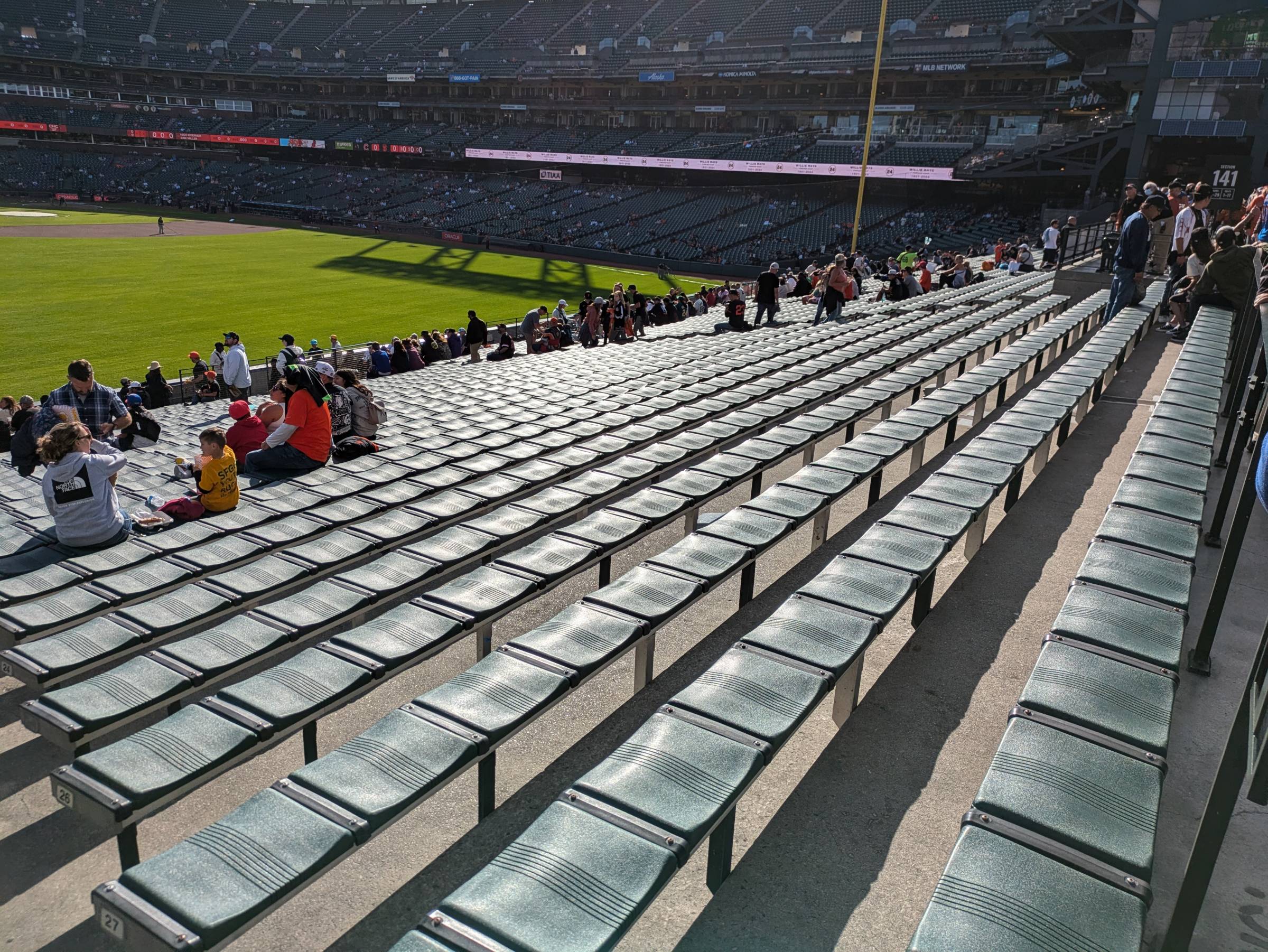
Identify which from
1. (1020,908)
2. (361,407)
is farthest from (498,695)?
(361,407)

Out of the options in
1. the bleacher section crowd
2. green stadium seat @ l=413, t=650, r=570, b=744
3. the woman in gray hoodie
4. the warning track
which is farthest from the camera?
the warning track

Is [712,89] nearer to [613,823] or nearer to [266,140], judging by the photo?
[266,140]

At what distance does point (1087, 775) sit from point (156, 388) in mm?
17579

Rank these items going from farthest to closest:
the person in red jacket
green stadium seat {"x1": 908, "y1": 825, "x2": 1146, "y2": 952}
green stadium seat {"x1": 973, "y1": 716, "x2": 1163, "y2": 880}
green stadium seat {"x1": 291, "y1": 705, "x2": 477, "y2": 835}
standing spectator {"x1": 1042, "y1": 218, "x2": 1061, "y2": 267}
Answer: standing spectator {"x1": 1042, "y1": 218, "x2": 1061, "y2": 267} → the person in red jacket → green stadium seat {"x1": 291, "y1": 705, "x2": 477, "y2": 835} → green stadium seat {"x1": 973, "y1": 716, "x2": 1163, "y2": 880} → green stadium seat {"x1": 908, "y1": 825, "x2": 1146, "y2": 952}

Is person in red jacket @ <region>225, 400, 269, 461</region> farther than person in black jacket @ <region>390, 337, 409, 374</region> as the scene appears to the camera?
No

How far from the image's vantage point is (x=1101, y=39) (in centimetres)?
3491

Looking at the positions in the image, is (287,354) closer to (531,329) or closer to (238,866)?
(531,329)

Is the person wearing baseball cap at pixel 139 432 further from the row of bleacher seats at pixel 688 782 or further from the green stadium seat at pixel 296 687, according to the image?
the row of bleacher seats at pixel 688 782

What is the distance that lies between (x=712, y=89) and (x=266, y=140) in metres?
41.9

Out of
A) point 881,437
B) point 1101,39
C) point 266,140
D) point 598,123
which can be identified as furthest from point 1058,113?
point 266,140

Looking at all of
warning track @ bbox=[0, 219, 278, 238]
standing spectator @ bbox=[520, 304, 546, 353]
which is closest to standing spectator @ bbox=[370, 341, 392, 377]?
standing spectator @ bbox=[520, 304, 546, 353]

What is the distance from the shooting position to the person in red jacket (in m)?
8.27

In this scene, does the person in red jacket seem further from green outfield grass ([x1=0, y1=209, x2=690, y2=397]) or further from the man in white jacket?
green outfield grass ([x1=0, y1=209, x2=690, y2=397])

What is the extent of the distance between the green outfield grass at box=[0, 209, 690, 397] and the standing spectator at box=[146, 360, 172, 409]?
18.6 ft
